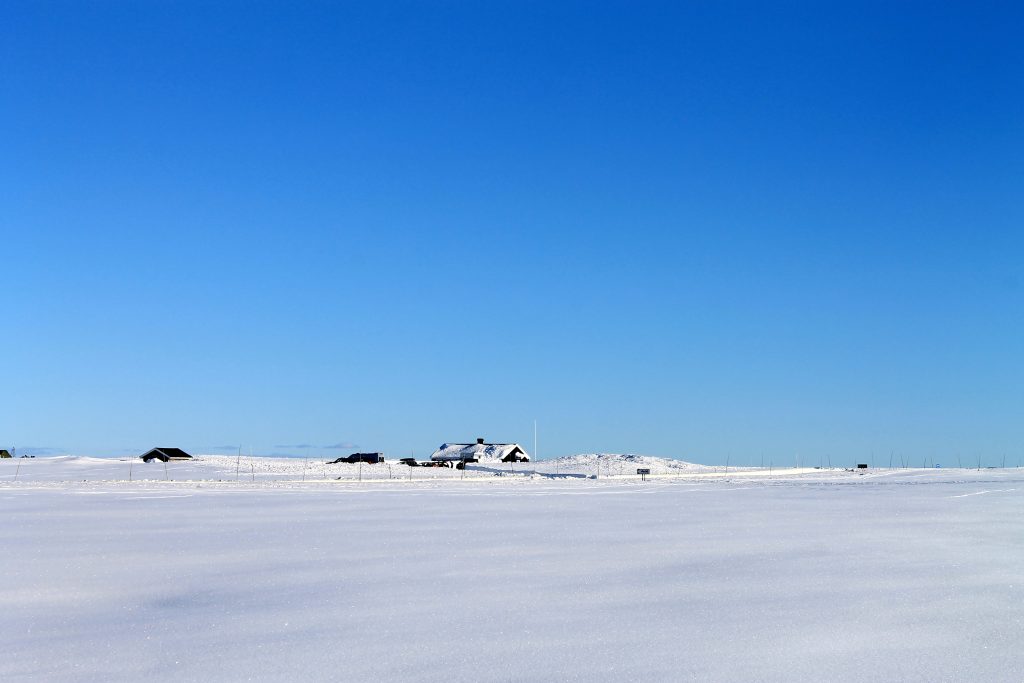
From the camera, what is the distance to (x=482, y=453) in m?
83.1

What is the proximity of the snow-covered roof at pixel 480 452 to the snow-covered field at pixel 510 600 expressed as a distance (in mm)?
66505

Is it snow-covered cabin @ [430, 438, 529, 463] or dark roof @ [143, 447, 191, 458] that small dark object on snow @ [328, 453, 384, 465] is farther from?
dark roof @ [143, 447, 191, 458]

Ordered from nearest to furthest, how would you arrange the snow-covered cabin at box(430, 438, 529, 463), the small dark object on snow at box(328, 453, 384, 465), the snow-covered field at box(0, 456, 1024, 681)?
the snow-covered field at box(0, 456, 1024, 681), the small dark object on snow at box(328, 453, 384, 465), the snow-covered cabin at box(430, 438, 529, 463)

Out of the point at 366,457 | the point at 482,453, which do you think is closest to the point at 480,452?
the point at 482,453

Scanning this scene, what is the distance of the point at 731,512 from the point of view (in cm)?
1930

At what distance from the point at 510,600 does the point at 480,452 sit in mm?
75192

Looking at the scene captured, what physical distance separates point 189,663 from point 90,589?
3.33 metres

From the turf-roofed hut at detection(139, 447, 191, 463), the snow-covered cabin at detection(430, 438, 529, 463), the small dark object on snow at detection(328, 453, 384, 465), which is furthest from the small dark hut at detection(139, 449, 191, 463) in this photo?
the snow-covered cabin at detection(430, 438, 529, 463)

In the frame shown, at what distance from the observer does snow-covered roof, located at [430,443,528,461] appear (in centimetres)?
8288

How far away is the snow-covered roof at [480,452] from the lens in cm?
8288

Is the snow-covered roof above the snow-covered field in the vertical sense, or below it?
above

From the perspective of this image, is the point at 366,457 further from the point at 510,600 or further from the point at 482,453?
the point at 510,600

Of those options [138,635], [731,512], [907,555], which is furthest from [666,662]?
[731,512]

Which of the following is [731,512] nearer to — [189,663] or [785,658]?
[785,658]
